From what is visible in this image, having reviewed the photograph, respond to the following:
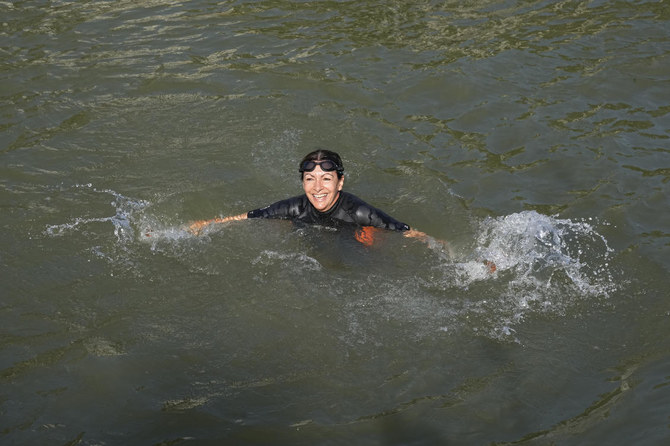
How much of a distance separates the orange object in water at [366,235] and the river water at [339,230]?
12 centimetres

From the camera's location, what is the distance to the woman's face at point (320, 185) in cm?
735

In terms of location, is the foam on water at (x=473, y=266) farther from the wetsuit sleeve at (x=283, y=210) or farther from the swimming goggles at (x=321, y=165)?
the swimming goggles at (x=321, y=165)

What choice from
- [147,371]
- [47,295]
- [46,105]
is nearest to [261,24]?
[46,105]

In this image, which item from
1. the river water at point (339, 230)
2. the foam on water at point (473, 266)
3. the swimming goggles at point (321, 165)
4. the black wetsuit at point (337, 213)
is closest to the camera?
the river water at point (339, 230)

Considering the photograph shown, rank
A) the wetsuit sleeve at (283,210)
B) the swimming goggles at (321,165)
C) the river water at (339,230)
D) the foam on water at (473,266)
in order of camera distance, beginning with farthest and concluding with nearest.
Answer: the wetsuit sleeve at (283,210) < the swimming goggles at (321,165) < the foam on water at (473,266) < the river water at (339,230)

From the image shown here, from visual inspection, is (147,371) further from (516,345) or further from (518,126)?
(518,126)

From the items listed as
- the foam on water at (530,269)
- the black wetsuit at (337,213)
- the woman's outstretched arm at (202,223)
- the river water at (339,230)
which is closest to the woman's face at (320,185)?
the black wetsuit at (337,213)

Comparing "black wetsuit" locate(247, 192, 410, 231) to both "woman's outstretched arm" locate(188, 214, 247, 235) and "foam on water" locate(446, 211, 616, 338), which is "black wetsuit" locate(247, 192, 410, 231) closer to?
"woman's outstretched arm" locate(188, 214, 247, 235)

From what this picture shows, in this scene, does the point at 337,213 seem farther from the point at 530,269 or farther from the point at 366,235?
the point at 530,269

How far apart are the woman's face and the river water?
16.9 inches

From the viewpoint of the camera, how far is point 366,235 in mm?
7738

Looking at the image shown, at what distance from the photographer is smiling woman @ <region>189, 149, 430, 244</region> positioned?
7.33 m

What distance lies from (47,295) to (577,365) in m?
4.50

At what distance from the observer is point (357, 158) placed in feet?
30.9
